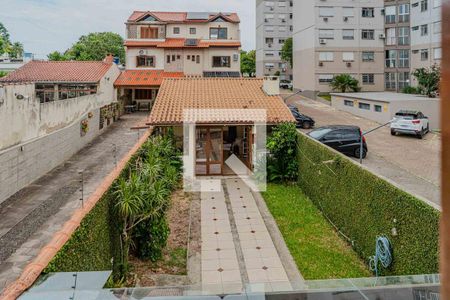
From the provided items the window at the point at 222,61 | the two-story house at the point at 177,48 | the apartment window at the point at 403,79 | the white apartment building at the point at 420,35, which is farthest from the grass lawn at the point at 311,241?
the apartment window at the point at 403,79

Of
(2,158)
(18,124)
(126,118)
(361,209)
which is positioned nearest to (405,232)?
(361,209)

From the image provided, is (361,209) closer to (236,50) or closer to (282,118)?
(282,118)

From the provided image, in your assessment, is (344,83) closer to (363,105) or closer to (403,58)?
(403,58)

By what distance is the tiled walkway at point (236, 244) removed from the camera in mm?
9797

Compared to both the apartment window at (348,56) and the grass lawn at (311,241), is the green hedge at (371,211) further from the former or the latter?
the apartment window at (348,56)

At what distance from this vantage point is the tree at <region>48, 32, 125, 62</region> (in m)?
68.8

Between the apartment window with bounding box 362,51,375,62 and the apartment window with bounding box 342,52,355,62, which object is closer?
the apartment window with bounding box 342,52,355,62

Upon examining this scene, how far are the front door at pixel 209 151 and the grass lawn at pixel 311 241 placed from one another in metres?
4.03

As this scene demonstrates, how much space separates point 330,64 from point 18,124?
1544 inches

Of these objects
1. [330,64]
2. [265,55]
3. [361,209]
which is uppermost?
[265,55]

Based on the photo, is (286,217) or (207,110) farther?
(207,110)

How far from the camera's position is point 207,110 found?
20141mm

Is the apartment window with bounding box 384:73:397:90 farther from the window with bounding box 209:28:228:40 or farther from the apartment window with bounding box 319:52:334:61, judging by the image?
the window with bounding box 209:28:228:40

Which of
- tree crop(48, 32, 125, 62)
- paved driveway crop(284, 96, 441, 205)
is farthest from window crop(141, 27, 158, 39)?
tree crop(48, 32, 125, 62)
